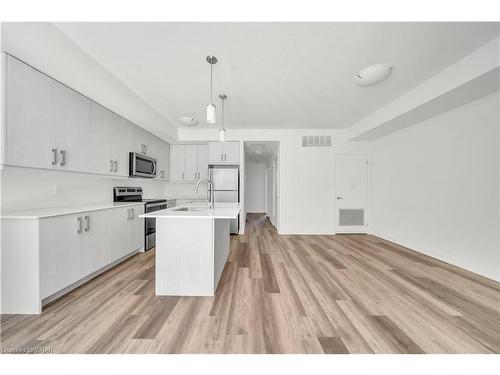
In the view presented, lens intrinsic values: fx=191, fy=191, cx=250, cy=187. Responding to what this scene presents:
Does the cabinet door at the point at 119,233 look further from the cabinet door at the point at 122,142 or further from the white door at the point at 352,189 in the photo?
the white door at the point at 352,189

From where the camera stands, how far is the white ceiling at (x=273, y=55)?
1.71 metres

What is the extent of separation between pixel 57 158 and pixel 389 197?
5.64 metres

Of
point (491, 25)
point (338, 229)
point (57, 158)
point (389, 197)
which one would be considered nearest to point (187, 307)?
point (57, 158)

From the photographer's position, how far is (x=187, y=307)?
1.83 m

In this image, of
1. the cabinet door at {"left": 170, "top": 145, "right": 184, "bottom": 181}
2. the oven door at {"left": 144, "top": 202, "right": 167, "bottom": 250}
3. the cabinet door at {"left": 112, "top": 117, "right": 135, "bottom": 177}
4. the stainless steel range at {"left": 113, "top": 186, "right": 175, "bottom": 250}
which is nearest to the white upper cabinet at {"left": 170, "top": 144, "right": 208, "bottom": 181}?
the cabinet door at {"left": 170, "top": 145, "right": 184, "bottom": 181}

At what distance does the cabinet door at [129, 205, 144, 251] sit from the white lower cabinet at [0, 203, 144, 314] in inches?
22.1

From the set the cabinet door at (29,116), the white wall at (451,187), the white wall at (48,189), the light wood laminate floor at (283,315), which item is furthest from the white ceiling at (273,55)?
the light wood laminate floor at (283,315)

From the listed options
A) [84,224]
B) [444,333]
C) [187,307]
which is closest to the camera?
[444,333]

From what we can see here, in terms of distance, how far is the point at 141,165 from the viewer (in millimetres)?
3498

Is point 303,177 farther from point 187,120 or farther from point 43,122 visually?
point 43,122

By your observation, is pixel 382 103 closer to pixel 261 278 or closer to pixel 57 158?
pixel 261 278

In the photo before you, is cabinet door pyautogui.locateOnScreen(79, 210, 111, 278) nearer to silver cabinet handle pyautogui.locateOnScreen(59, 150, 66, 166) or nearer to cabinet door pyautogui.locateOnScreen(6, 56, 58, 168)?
silver cabinet handle pyautogui.locateOnScreen(59, 150, 66, 166)

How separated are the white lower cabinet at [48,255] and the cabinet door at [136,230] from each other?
0.56 m

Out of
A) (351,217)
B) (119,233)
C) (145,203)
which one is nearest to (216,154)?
(145,203)
